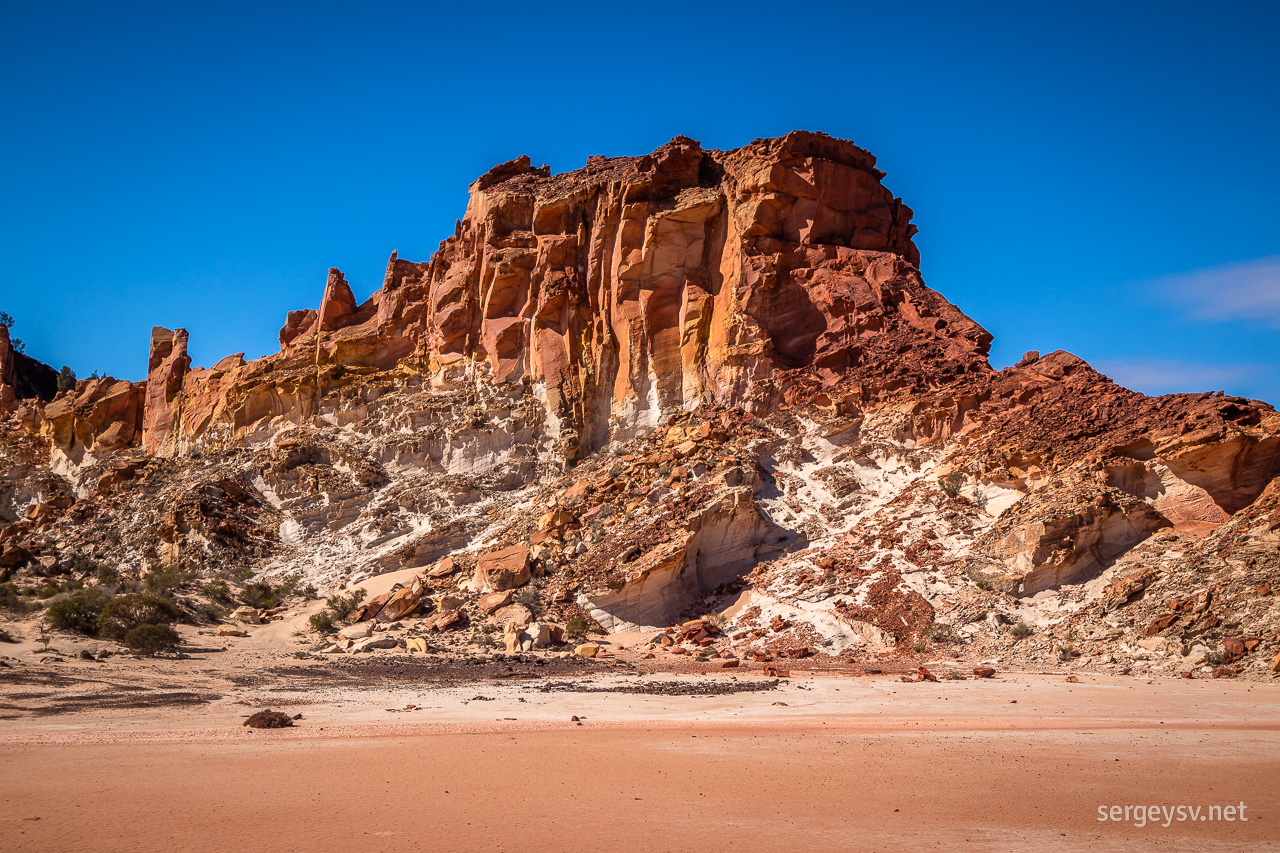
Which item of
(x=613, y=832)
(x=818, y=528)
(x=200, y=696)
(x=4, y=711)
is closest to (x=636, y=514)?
(x=818, y=528)

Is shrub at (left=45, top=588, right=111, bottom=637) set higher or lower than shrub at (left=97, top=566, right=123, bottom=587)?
lower

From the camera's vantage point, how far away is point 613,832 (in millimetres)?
7547

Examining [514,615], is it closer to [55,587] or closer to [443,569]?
[443,569]

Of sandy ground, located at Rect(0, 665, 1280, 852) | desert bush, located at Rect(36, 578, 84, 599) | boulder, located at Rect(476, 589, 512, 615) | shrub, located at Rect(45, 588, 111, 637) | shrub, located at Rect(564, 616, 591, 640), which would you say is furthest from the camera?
desert bush, located at Rect(36, 578, 84, 599)

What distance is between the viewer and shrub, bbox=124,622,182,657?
2102 cm

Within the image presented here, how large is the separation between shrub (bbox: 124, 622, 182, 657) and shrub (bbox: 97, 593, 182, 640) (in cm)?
108

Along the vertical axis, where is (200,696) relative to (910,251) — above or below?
below

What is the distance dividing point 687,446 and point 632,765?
71.4ft

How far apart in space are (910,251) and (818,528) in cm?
1734

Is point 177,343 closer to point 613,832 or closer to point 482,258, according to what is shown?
point 482,258

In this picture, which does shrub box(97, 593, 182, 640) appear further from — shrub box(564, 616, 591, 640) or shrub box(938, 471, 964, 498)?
shrub box(938, 471, 964, 498)

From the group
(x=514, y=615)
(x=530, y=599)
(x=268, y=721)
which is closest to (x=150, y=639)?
(x=514, y=615)

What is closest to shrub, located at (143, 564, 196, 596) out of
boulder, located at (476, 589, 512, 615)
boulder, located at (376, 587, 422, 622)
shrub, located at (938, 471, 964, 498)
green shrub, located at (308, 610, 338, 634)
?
green shrub, located at (308, 610, 338, 634)

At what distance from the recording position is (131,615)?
2380 centimetres
